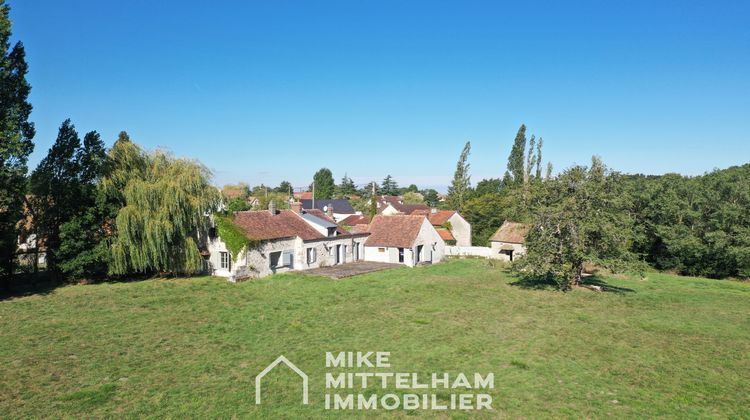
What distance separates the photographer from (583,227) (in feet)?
77.4

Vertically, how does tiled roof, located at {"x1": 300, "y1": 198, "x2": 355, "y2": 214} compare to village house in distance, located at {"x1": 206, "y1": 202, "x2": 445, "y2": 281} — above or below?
above

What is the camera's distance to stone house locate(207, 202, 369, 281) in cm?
2805

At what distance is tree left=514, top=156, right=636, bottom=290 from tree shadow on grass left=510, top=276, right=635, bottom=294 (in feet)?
8.13

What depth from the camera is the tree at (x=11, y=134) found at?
19688mm

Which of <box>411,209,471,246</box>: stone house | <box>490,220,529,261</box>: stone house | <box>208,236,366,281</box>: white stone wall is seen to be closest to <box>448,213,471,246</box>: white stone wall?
<box>411,209,471,246</box>: stone house

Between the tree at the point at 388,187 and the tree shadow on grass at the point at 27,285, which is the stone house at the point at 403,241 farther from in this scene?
the tree at the point at 388,187

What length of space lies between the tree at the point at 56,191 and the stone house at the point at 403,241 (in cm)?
2228

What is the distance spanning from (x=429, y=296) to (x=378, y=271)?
369 inches

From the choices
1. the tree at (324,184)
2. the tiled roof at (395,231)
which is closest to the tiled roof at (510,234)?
the tiled roof at (395,231)

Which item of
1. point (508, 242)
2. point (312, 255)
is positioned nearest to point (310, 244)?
point (312, 255)

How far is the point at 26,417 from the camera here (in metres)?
9.11

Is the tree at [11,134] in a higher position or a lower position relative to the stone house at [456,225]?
higher

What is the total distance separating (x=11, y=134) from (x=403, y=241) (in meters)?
27.0

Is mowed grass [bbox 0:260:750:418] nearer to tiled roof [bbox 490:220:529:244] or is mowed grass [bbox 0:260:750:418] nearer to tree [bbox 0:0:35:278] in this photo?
tree [bbox 0:0:35:278]
